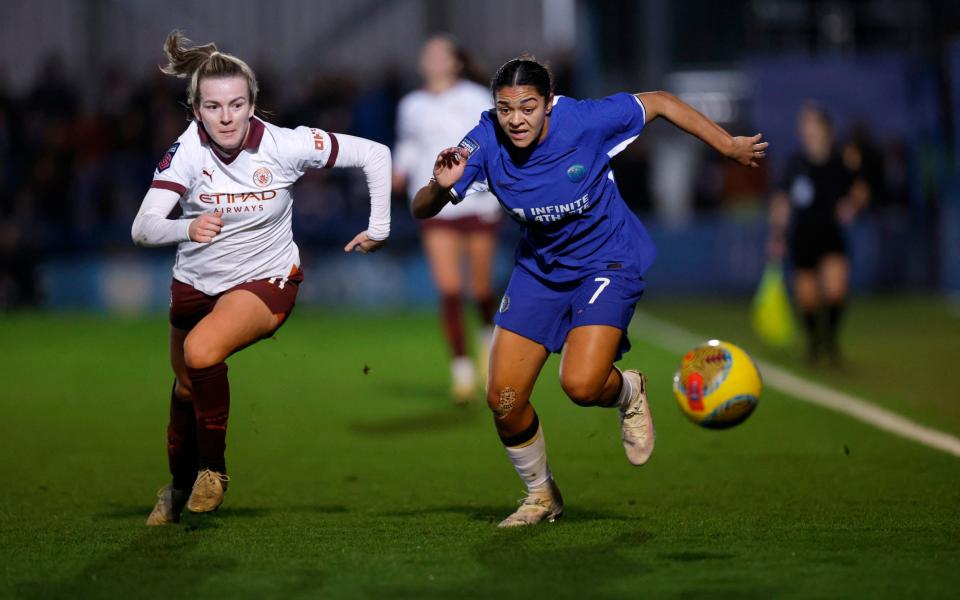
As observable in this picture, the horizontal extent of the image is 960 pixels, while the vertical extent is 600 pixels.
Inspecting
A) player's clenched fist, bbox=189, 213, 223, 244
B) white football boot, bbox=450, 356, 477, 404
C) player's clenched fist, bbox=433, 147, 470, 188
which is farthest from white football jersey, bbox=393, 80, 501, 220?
player's clenched fist, bbox=189, 213, 223, 244

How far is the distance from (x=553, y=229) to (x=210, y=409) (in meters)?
1.65

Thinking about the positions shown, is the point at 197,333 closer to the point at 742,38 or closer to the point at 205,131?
the point at 205,131

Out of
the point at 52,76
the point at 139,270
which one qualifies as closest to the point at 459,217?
the point at 139,270

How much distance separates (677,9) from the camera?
24062mm

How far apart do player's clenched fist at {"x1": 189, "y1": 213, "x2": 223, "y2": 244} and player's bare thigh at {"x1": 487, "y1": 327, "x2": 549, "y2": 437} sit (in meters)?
1.37

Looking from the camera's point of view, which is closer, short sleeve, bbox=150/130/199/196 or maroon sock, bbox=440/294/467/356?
short sleeve, bbox=150/130/199/196

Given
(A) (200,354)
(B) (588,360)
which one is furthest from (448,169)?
(A) (200,354)

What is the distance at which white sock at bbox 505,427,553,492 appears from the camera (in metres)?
6.30

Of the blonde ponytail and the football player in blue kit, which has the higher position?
the blonde ponytail

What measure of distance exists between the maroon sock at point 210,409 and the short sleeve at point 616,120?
6.19 feet

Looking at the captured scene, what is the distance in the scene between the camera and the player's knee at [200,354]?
20.1 ft

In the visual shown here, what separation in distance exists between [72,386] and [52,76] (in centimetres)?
1113

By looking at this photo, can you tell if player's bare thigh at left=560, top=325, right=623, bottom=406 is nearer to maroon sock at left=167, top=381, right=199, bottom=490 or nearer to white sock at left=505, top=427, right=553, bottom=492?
white sock at left=505, top=427, right=553, bottom=492

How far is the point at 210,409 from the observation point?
6234 millimetres
